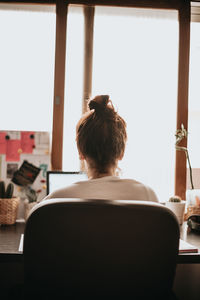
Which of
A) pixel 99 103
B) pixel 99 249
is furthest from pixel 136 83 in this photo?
pixel 99 249

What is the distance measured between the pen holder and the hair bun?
2.92 ft

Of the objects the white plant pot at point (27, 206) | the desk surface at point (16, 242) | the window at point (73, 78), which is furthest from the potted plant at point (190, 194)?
the white plant pot at point (27, 206)

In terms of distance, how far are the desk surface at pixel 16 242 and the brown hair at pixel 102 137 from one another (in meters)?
0.47

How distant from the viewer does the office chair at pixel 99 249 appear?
2.33 ft

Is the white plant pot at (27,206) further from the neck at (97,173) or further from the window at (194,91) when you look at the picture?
the window at (194,91)

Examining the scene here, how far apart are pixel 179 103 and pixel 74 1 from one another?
1011 mm

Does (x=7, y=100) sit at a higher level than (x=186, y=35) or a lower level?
lower

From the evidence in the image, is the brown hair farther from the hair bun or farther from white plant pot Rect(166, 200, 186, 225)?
white plant pot Rect(166, 200, 186, 225)

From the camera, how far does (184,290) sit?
204cm

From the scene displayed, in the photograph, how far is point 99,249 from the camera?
28.8 inches

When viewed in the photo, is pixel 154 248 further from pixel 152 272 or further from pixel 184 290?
pixel 184 290

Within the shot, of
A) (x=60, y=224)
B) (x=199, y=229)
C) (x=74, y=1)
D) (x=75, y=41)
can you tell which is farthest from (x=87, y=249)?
(x=74, y=1)

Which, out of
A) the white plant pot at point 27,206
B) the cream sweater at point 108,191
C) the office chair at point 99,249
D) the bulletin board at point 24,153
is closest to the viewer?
the office chair at point 99,249

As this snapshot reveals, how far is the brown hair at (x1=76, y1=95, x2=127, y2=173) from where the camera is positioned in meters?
1.04
